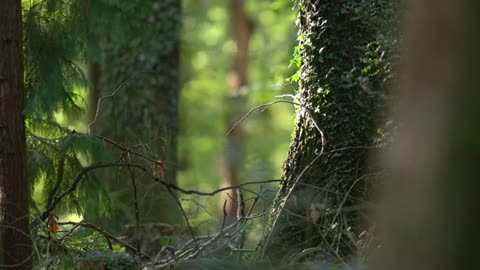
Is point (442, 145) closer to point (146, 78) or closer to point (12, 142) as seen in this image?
point (12, 142)

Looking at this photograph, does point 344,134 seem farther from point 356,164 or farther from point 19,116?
point 19,116

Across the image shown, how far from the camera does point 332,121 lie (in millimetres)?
7125

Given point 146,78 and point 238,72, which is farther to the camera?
point 238,72

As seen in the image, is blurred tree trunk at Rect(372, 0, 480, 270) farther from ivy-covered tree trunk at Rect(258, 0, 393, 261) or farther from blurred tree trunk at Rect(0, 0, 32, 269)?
blurred tree trunk at Rect(0, 0, 32, 269)

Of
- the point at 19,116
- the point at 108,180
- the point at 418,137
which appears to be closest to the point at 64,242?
the point at 19,116

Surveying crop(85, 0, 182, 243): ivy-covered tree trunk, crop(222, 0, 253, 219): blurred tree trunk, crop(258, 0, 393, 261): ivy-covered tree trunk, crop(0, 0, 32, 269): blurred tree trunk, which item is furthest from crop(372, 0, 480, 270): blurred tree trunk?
crop(222, 0, 253, 219): blurred tree trunk

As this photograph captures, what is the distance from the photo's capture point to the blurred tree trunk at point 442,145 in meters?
3.17

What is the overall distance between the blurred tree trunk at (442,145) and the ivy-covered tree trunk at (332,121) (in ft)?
9.92

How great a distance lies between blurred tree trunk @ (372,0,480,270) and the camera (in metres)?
3.17

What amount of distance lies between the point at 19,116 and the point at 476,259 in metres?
3.97

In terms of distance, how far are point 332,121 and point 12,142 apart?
2.70 metres

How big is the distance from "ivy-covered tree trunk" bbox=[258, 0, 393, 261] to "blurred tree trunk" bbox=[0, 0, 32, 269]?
1.84 meters

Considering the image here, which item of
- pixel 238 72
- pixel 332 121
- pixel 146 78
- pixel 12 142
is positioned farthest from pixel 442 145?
pixel 238 72

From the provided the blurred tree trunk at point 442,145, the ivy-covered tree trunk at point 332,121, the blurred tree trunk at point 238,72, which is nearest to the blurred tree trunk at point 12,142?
the ivy-covered tree trunk at point 332,121
